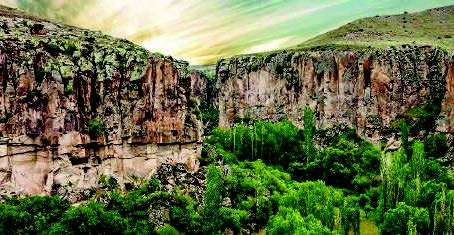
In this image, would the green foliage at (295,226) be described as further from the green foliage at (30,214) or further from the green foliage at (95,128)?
the green foliage at (95,128)

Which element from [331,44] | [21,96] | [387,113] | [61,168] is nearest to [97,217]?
[61,168]

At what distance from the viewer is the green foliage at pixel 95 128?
8481cm

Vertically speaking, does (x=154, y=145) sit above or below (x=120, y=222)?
above

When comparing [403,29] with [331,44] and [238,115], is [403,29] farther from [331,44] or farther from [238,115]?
[238,115]

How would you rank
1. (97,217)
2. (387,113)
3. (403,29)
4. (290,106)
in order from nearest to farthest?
(97,217)
(387,113)
(290,106)
(403,29)

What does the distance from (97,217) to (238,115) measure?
103 meters

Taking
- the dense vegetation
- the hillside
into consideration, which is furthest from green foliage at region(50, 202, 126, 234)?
the hillside

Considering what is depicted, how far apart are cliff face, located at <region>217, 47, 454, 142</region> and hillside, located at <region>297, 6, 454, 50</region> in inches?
681

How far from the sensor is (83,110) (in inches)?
3374

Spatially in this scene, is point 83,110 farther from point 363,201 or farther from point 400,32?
point 400,32

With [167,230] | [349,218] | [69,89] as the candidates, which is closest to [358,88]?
[349,218]

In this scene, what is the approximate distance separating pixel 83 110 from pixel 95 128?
124 inches

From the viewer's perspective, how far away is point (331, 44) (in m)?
170

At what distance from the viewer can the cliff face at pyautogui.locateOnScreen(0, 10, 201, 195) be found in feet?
258
